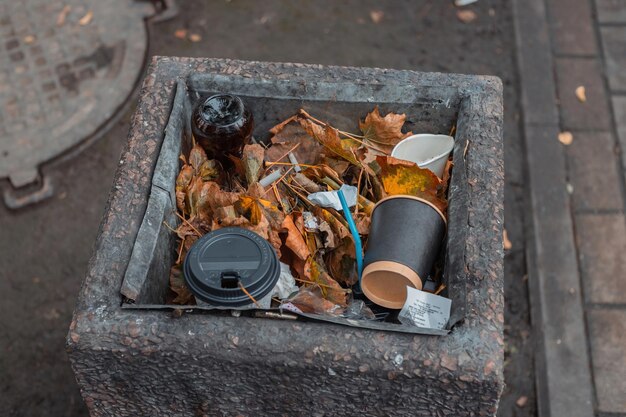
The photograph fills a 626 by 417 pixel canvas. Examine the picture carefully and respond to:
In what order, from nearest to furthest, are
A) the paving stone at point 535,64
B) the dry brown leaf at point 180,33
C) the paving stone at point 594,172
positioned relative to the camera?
the paving stone at point 594,172 → the paving stone at point 535,64 → the dry brown leaf at point 180,33

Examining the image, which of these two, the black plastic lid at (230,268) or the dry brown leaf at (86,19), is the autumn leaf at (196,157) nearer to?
the black plastic lid at (230,268)

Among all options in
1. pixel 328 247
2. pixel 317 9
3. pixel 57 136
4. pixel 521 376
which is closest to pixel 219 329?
pixel 328 247

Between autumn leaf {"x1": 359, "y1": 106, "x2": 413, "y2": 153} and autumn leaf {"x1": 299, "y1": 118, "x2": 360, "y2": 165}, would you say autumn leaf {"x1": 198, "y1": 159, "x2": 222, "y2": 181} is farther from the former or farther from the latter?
autumn leaf {"x1": 359, "y1": 106, "x2": 413, "y2": 153}

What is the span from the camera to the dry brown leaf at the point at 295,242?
6.55ft

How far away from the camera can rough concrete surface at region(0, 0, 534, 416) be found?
3.36 metres

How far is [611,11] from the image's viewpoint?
4.71 m

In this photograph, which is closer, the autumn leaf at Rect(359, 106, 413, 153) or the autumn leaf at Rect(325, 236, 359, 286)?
the autumn leaf at Rect(325, 236, 359, 286)

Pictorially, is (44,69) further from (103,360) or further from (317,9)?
(103,360)

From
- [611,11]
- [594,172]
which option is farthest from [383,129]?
[611,11]

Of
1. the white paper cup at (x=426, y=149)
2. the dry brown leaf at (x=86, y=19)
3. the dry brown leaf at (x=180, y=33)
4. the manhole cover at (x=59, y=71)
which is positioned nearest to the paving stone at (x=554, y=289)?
the white paper cup at (x=426, y=149)

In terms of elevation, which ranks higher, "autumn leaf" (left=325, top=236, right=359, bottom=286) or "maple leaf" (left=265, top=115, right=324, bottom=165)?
"maple leaf" (left=265, top=115, right=324, bottom=165)

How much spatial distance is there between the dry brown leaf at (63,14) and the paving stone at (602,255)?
3.33 meters

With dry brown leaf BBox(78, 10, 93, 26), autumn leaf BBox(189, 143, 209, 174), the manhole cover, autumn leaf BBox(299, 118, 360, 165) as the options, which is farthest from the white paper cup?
dry brown leaf BBox(78, 10, 93, 26)

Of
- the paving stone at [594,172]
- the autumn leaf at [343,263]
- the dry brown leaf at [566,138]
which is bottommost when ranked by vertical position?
the autumn leaf at [343,263]
